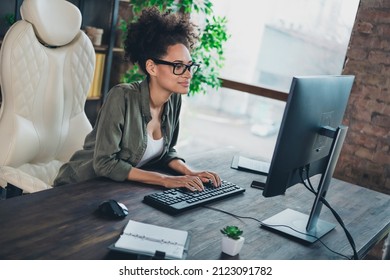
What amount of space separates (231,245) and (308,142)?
0.42 metres

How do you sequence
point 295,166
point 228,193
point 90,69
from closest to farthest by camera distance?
point 295,166, point 228,193, point 90,69

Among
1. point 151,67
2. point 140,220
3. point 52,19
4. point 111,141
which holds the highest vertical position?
point 52,19

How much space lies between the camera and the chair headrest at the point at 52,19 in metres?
1.98

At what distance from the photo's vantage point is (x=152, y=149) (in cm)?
Answer: 195

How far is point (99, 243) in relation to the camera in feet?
4.07

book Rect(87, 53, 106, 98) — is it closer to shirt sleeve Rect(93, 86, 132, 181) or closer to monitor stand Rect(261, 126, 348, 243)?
shirt sleeve Rect(93, 86, 132, 181)

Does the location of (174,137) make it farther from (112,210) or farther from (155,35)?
(112,210)

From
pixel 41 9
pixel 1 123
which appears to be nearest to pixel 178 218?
pixel 1 123

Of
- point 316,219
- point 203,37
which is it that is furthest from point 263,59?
point 316,219

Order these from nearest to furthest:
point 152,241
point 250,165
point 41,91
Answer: point 152,241 < point 41,91 < point 250,165

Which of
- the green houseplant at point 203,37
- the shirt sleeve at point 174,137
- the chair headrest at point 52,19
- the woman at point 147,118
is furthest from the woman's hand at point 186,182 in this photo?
the green houseplant at point 203,37

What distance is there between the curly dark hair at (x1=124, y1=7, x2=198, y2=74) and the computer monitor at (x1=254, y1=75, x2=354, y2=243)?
0.70 metres
